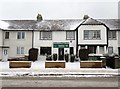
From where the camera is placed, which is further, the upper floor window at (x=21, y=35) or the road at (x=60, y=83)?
the upper floor window at (x=21, y=35)

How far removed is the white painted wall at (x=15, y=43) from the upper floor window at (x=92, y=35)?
994 centimetres

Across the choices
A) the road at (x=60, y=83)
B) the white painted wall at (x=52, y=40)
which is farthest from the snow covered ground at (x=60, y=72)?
the white painted wall at (x=52, y=40)

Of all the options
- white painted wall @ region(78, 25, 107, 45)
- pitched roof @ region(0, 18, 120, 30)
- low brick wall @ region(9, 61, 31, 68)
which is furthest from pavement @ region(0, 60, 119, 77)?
pitched roof @ region(0, 18, 120, 30)

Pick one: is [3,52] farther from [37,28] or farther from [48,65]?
[48,65]

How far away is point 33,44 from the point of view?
45.3 metres

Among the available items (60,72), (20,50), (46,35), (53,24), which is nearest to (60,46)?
(46,35)

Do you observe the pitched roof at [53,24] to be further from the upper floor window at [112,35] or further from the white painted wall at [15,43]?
the white painted wall at [15,43]

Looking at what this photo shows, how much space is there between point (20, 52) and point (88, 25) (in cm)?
1305

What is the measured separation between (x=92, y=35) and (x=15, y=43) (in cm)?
1385

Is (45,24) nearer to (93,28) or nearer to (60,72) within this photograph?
(93,28)

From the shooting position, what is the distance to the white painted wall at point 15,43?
4575cm


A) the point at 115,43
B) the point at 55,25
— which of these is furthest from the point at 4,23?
the point at 115,43

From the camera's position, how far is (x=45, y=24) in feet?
157

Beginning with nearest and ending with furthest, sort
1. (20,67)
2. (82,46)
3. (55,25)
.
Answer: (20,67), (82,46), (55,25)
